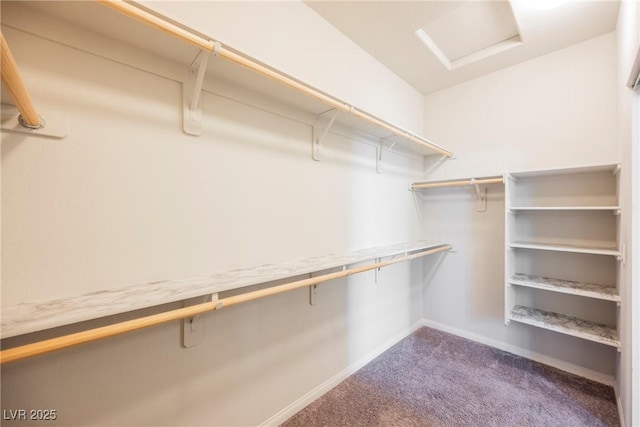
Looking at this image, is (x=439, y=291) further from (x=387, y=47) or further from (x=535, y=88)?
(x=387, y=47)

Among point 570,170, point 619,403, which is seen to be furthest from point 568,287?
point 570,170

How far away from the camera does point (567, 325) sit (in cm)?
185

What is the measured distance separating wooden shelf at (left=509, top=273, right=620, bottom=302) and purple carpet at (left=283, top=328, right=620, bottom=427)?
28.3 inches

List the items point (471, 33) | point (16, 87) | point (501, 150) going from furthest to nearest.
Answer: point (501, 150) → point (471, 33) → point (16, 87)

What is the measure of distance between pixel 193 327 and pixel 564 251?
8.64ft

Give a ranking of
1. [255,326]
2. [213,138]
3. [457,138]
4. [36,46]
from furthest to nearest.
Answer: [457,138]
[255,326]
[213,138]
[36,46]

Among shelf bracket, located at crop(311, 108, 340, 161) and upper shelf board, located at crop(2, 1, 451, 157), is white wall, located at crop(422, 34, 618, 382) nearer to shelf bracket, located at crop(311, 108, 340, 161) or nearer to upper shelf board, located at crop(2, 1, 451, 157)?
shelf bracket, located at crop(311, 108, 340, 161)

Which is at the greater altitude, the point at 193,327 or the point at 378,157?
the point at 378,157

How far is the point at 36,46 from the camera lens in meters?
0.85

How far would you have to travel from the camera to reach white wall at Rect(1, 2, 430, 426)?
845 millimetres

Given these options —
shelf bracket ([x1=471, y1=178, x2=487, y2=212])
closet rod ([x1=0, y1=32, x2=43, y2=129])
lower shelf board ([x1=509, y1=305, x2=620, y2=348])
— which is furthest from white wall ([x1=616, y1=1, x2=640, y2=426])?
closet rod ([x1=0, y1=32, x2=43, y2=129])

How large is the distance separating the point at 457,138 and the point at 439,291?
5.52ft

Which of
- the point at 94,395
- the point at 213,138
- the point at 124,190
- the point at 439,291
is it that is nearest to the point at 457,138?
the point at 439,291

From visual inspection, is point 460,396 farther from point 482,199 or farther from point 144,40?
point 144,40
